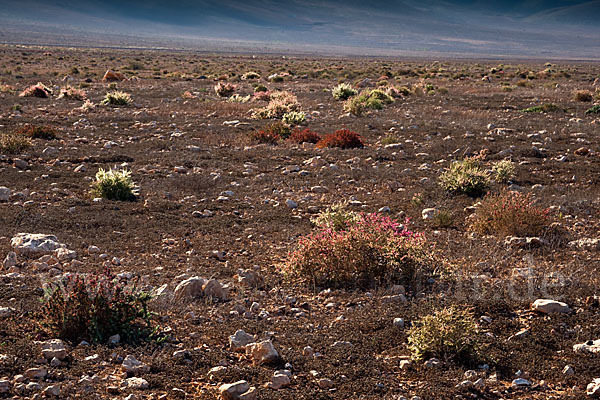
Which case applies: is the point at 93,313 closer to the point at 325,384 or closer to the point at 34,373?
the point at 34,373

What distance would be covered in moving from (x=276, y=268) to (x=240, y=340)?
6.57 ft

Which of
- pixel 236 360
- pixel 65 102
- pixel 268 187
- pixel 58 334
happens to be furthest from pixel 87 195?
pixel 65 102

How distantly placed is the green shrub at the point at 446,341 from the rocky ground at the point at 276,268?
10cm

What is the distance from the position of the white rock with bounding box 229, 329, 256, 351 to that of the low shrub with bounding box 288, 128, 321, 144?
1047 cm

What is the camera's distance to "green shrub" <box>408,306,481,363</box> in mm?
4582

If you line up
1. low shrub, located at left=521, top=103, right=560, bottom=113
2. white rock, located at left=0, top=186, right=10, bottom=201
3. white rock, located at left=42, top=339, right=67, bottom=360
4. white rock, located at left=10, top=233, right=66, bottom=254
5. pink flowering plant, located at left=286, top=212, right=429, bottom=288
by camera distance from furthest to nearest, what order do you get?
low shrub, located at left=521, top=103, right=560, bottom=113, white rock, located at left=0, top=186, right=10, bottom=201, white rock, located at left=10, top=233, right=66, bottom=254, pink flowering plant, located at left=286, top=212, right=429, bottom=288, white rock, located at left=42, top=339, right=67, bottom=360

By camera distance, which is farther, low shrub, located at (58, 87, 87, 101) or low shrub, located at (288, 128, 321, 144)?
low shrub, located at (58, 87, 87, 101)

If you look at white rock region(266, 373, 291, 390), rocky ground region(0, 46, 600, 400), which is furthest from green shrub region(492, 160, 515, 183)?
white rock region(266, 373, 291, 390)

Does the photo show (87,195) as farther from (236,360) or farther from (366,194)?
(236,360)

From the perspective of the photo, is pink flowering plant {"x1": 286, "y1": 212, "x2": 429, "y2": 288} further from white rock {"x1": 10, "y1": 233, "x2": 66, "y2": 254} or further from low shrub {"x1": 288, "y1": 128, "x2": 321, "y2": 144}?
low shrub {"x1": 288, "y1": 128, "x2": 321, "y2": 144}

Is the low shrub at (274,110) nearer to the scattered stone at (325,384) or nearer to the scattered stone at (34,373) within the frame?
the scattered stone at (325,384)

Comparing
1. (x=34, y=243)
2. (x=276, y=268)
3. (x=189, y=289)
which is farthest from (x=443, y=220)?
(x=34, y=243)

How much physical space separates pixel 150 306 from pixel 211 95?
72.6 ft

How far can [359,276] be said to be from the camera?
20.6 feet
